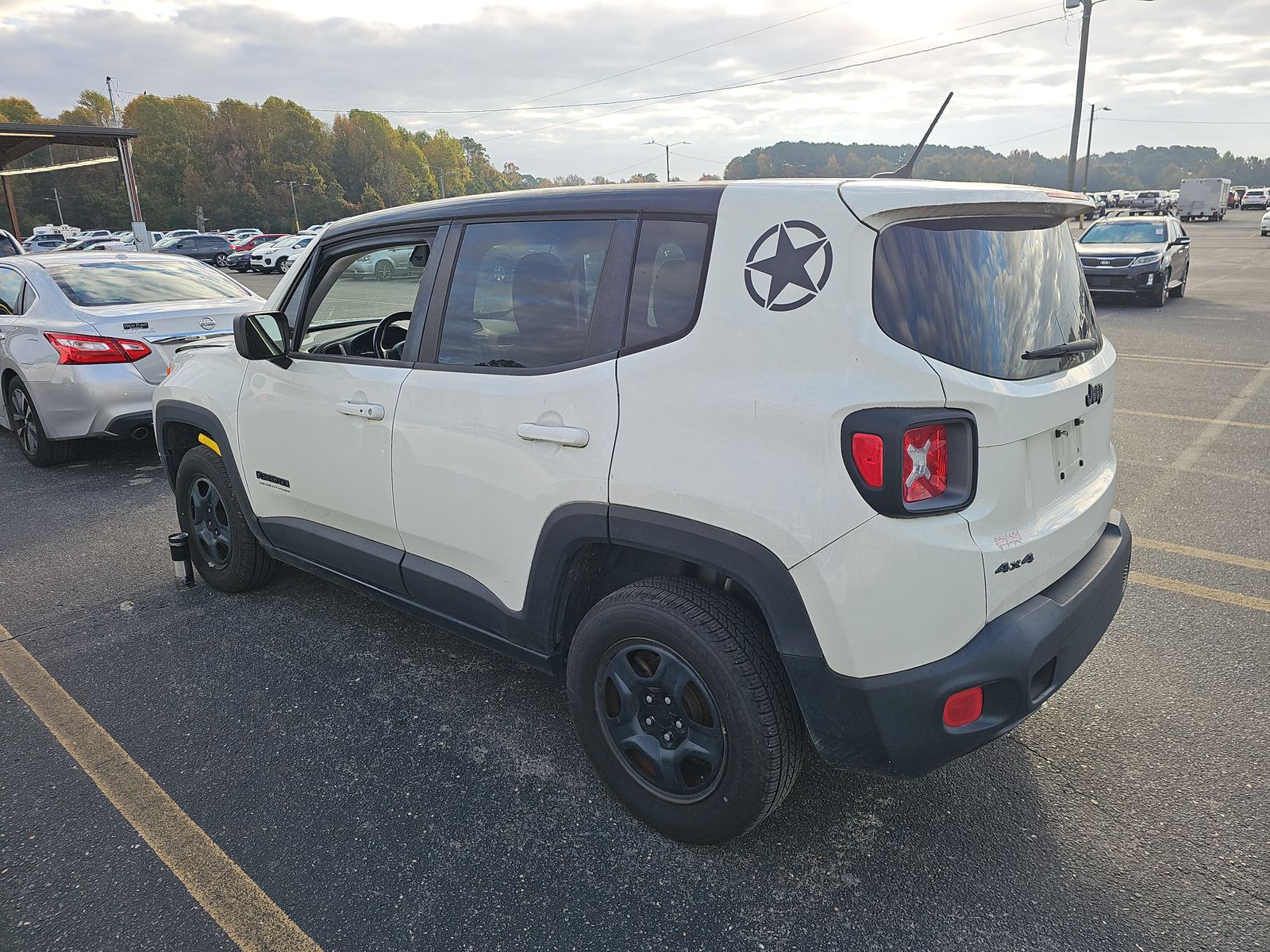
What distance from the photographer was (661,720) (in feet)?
7.87

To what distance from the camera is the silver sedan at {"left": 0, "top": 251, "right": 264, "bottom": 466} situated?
6.09m

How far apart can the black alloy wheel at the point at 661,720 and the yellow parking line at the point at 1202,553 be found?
339 cm

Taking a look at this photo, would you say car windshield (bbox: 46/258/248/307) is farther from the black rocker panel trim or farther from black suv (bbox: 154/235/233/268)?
black suv (bbox: 154/235/233/268)

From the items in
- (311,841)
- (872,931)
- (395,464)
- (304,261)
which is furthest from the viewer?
(304,261)

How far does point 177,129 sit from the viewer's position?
3907 inches

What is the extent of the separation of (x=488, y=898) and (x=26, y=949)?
1153mm

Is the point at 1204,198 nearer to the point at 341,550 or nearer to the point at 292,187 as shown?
the point at 341,550

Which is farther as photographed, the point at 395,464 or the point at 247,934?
the point at 395,464

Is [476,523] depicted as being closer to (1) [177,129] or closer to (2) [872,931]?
(2) [872,931]

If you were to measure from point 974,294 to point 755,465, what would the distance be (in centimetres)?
72

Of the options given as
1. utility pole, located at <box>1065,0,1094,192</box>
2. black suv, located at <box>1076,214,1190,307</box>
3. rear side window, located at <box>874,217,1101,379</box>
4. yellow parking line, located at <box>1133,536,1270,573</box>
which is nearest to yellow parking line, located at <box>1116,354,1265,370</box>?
black suv, located at <box>1076,214,1190,307</box>

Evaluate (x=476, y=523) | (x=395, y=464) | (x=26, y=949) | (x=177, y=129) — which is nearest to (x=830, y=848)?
(x=476, y=523)

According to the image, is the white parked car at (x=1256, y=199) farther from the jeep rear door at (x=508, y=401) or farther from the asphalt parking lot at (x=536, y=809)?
the jeep rear door at (x=508, y=401)

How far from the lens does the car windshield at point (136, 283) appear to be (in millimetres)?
6543
